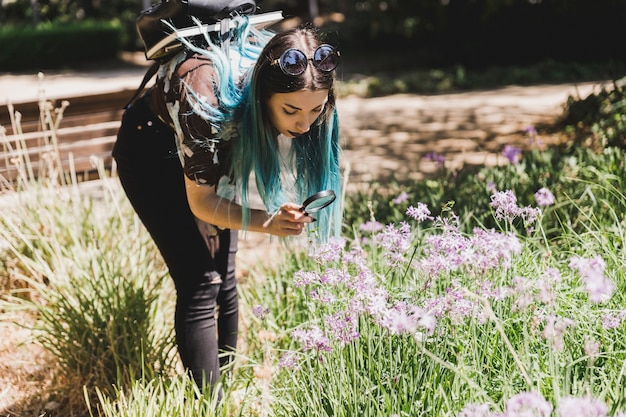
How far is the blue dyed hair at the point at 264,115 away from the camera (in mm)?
1877

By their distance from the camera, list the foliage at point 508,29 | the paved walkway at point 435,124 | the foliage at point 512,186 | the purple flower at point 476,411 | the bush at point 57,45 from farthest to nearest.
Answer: the bush at point 57,45, the foliage at point 508,29, the paved walkway at point 435,124, the foliage at point 512,186, the purple flower at point 476,411

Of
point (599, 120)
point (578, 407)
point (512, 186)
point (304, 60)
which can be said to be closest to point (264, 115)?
point (304, 60)

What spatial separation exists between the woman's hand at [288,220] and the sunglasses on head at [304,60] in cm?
35

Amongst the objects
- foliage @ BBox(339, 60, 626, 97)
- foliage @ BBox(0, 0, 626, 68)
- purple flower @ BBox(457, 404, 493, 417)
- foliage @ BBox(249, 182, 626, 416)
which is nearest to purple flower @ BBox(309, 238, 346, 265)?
foliage @ BBox(249, 182, 626, 416)

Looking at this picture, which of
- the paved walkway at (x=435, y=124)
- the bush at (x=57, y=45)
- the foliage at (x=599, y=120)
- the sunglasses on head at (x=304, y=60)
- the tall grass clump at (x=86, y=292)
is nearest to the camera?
the sunglasses on head at (x=304, y=60)

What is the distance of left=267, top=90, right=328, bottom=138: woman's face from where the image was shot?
6.18ft

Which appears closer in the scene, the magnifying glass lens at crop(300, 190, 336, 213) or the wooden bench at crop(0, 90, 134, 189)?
the magnifying glass lens at crop(300, 190, 336, 213)

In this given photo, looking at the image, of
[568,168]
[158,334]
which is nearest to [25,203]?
[158,334]

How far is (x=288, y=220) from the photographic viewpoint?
1.86m

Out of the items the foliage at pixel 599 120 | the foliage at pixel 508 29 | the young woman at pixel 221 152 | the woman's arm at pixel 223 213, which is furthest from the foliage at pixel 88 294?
→ the foliage at pixel 508 29

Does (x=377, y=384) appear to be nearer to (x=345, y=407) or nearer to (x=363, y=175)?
(x=345, y=407)

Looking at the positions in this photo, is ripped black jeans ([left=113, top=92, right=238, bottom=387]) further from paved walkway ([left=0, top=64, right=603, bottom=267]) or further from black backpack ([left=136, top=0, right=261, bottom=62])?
paved walkway ([left=0, top=64, right=603, bottom=267])

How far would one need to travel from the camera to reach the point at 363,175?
6.11 metres

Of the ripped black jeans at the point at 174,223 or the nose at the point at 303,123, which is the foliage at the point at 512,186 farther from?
the nose at the point at 303,123
